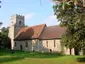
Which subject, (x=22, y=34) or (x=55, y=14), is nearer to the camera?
(x=55, y=14)

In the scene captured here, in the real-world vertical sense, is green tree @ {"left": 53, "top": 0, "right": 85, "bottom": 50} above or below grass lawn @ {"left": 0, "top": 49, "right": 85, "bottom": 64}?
above

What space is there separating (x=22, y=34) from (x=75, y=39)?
156ft

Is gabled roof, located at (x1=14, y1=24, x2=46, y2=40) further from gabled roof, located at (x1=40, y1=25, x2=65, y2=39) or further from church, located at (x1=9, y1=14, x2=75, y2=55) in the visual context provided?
gabled roof, located at (x1=40, y1=25, x2=65, y2=39)

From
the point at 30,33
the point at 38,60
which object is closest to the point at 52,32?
the point at 30,33

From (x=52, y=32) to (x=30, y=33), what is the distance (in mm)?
12570

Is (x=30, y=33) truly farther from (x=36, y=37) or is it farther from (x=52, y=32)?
(x=52, y=32)

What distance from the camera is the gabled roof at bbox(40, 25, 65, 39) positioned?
62.0 metres

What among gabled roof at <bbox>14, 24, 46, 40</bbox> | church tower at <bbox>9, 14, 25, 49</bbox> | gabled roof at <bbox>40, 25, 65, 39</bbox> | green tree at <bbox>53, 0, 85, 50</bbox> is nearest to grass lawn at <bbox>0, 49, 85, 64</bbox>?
green tree at <bbox>53, 0, 85, 50</bbox>

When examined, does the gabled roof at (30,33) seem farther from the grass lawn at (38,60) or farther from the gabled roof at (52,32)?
the grass lawn at (38,60)

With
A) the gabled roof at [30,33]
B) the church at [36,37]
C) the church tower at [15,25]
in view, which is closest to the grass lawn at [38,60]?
the church at [36,37]

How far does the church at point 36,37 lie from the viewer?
62.3m

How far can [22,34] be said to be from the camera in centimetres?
7956

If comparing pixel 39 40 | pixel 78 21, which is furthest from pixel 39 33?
pixel 78 21

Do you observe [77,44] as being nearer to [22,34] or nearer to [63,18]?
[63,18]
